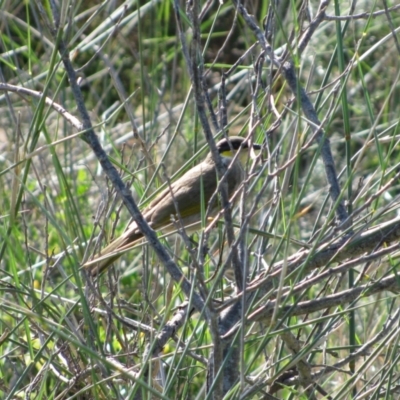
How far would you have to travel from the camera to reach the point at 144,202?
1902mm

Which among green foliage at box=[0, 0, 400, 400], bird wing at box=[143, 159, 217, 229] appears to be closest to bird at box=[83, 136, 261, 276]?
bird wing at box=[143, 159, 217, 229]

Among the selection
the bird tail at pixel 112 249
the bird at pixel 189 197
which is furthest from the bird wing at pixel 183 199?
the bird tail at pixel 112 249

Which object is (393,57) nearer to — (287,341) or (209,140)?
(287,341)

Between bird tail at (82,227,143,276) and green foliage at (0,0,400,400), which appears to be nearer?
green foliage at (0,0,400,400)

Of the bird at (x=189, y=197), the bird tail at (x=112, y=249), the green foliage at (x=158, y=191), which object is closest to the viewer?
the green foliage at (x=158, y=191)

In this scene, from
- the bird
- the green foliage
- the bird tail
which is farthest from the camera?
the bird

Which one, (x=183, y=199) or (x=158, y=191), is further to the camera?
(x=183, y=199)

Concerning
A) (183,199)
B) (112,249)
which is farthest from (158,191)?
(183,199)

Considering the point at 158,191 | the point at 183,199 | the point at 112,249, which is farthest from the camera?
the point at 183,199

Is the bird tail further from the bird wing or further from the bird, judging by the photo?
the bird wing

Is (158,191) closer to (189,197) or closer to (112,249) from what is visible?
(112,249)

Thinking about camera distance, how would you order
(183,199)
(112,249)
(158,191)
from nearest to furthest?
1. (158,191)
2. (112,249)
3. (183,199)

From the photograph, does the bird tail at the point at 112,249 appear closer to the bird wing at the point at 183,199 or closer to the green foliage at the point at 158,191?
the green foliage at the point at 158,191

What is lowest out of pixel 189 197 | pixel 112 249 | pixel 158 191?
pixel 189 197
